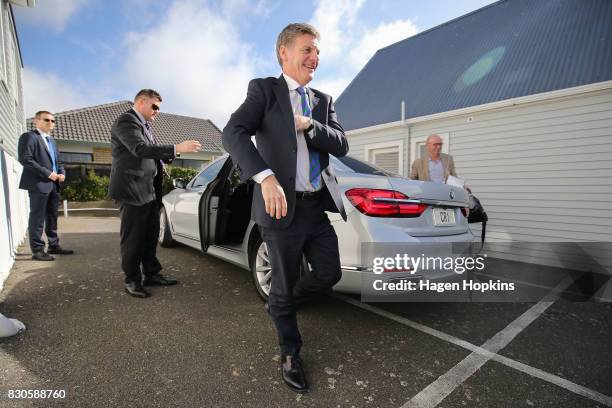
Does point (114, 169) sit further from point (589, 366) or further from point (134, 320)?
point (589, 366)

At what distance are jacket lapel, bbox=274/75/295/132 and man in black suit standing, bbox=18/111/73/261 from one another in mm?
4106

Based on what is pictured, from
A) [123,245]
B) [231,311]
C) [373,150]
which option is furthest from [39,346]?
[373,150]

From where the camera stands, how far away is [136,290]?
10.6ft

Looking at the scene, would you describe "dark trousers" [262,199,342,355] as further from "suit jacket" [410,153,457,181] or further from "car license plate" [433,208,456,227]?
"suit jacket" [410,153,457,181]

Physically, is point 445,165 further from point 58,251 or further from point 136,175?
point 58,251

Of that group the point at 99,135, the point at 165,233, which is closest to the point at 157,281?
the point at 165,233

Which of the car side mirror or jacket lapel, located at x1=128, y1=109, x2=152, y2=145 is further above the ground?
jacket lapel, located at x1=128, y1=109, x2=152, y2=145

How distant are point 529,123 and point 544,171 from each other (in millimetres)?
861

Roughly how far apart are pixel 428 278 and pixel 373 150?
6.39m

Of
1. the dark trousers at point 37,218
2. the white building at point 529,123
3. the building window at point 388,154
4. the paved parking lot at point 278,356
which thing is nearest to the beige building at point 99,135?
the building window at point 388,154

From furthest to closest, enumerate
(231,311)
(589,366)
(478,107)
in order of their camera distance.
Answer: (478,107), (231,311), (589,366)

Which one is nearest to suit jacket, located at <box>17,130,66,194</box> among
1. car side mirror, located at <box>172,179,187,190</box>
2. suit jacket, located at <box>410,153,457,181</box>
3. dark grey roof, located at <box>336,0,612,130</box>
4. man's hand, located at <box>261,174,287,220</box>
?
car side mirror, located at <box>172,179,187,190</box>

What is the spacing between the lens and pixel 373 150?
852 centimetres

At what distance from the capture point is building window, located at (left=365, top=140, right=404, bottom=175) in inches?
308
